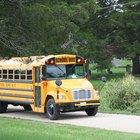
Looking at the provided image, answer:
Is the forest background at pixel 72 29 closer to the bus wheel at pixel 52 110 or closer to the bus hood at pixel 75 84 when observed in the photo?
the bus hood at pixel 75 84

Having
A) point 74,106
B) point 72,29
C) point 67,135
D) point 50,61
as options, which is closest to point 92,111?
point 74,106

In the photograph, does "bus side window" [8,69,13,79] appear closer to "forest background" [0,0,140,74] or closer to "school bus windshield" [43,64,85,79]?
"forest background" [0,0,140,74]

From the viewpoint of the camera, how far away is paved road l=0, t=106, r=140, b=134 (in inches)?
637

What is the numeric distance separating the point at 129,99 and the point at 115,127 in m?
5.60

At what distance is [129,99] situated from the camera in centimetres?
2161

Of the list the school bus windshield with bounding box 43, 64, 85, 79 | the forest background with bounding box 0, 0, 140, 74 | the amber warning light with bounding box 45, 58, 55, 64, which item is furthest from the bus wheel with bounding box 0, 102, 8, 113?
the amber warning light with bounding box 45, 58, 55, 64

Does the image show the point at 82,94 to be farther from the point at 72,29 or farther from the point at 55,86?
the point at 72,29

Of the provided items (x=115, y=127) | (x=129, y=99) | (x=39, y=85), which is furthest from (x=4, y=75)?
(x=115, y=127)

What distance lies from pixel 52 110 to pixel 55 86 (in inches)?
35.6

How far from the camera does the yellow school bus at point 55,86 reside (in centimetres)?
1925

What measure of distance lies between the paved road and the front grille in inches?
31.0

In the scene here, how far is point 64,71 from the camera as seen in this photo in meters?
20.5

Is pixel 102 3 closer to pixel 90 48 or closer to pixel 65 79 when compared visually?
pixel 90 48

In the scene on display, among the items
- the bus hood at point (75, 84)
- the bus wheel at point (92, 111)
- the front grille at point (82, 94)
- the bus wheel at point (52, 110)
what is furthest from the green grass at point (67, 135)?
the bus wheel at point (92, 111)
